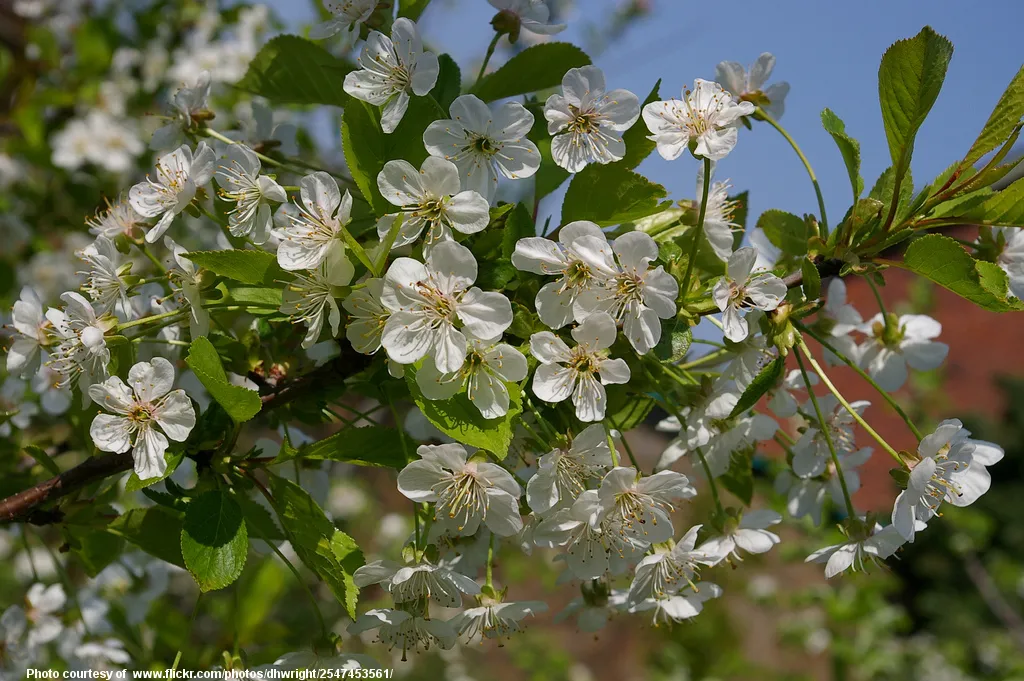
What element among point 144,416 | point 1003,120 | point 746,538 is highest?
point 1003,120

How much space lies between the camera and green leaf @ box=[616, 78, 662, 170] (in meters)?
0.96

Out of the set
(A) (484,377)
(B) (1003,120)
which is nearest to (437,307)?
(A) (484,377)

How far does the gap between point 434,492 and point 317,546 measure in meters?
0.16

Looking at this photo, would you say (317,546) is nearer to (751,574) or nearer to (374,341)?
(374,341)

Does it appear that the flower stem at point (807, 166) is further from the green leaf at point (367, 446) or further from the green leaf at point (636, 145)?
the green leaf at point (367, 446)

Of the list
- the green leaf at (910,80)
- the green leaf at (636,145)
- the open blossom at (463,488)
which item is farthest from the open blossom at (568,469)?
the green leaf at (910,80)

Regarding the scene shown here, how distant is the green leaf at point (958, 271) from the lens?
81cm

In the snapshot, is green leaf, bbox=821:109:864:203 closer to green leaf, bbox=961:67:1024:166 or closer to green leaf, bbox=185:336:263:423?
green leaf, bbox=961:67:1024:166

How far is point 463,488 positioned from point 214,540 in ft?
1.02

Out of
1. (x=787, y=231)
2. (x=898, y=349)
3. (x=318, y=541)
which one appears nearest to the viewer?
(x=318, y=541)

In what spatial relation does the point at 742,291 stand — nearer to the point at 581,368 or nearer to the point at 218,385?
the point at 581,368

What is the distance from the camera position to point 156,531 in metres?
1.04

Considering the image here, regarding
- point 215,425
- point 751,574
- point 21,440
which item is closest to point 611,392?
point 215,425

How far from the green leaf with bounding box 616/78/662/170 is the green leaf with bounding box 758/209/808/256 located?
199mm
